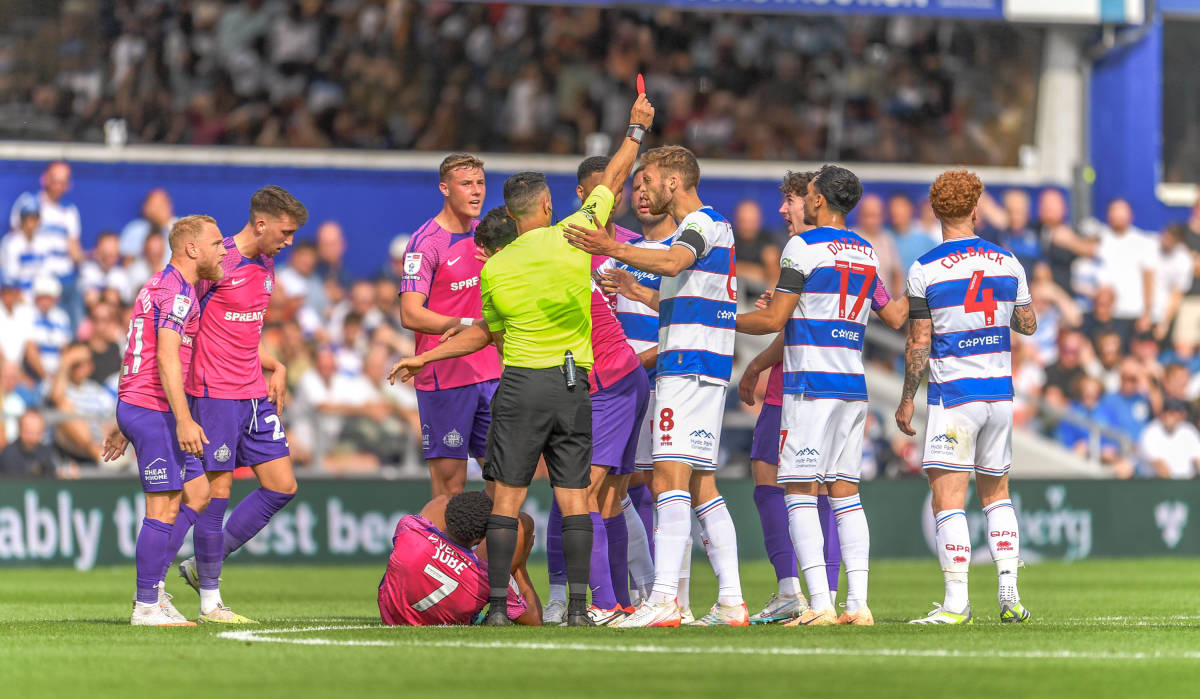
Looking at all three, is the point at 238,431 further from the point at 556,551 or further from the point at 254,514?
the point at 556,551

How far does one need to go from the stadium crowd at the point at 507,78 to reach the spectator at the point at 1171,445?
4.58 metres

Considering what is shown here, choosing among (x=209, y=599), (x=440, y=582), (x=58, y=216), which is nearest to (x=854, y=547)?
(x=440, y=582)

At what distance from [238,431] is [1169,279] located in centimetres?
1462

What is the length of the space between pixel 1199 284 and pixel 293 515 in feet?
38.1

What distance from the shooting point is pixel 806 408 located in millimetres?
9023

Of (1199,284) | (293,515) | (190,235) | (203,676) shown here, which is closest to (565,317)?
(190,235)

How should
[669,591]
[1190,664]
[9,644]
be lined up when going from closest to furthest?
[1190,664] → [9,644] → [669,591]

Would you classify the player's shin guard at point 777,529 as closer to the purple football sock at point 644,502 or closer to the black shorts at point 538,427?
the purple football sock at point 644,502

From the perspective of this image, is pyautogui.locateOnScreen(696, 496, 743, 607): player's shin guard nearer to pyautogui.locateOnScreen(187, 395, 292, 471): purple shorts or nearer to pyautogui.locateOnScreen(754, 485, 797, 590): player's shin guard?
pyautogui.locateOnScreen(754, 485, 797, 590): player's shin guard

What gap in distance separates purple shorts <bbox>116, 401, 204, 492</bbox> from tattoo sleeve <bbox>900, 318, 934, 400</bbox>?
391 cm

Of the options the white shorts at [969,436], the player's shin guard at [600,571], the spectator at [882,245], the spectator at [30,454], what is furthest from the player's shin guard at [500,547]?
the spectator at [882,245]

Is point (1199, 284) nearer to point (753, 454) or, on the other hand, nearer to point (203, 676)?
point (753, 454)

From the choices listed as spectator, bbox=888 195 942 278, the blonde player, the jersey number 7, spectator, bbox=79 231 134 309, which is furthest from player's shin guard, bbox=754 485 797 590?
spectator, bbox=888 195 942 278

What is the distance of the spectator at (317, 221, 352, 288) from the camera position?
1953 centimetres
